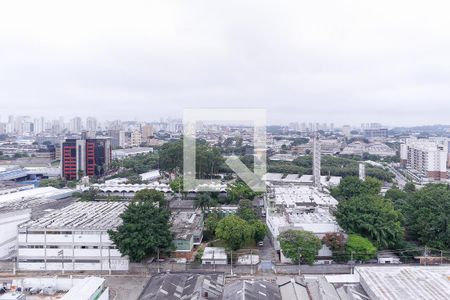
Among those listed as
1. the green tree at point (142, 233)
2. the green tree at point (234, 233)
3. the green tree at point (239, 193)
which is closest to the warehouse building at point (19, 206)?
the green tree at point (142, 233)

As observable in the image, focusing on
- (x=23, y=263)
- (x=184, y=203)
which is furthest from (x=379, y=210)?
(x=23, y=263)

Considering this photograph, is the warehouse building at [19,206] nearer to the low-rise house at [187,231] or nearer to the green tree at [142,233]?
the green tree at [142,233]

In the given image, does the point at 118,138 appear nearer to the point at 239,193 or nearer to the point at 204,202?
the point at 239,193

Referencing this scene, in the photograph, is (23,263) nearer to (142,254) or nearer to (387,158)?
(142,254)

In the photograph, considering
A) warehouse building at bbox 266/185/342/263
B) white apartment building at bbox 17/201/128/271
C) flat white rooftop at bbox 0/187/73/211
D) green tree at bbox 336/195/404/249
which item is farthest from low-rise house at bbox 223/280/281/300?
flat white rooftop at bbox 0/187/73/211

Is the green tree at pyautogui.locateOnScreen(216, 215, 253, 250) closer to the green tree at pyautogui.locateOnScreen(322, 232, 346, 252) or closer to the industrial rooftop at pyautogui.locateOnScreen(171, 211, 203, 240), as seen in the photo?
the industrial rooftop at pyautogui.locateOnScreen(171, 211, 203, 240)

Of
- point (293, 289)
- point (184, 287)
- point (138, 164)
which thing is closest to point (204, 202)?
point (184, 287)
